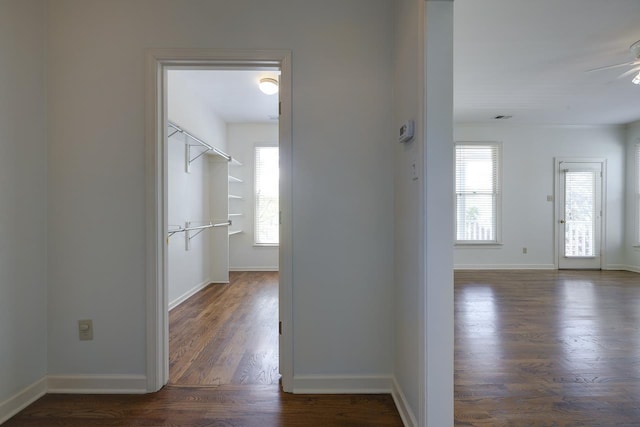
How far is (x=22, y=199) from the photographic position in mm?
1803

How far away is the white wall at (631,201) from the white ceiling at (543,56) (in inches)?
34.1

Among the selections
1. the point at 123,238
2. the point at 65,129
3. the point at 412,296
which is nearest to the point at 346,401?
the point at 412,296

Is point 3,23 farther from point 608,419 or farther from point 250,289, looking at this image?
point 608,419

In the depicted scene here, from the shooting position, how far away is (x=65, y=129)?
1943 millimetres

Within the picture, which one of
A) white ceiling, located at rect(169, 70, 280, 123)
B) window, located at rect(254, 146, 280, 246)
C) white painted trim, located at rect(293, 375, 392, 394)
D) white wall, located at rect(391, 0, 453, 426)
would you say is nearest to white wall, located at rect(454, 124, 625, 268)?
window, located at rect(254, 146, 280, 246)

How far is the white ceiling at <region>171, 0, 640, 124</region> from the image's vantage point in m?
2.58

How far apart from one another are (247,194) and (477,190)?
4.18 m

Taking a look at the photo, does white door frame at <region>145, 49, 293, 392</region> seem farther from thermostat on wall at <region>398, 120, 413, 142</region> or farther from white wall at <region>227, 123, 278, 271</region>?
white wall at <region>227, 123, 278, 271</region>

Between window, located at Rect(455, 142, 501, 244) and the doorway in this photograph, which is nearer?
the doorway

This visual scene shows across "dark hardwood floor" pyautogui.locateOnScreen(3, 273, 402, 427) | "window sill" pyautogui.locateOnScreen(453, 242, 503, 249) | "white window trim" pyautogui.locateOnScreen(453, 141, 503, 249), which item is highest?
"white window trim" pyautogui.locateOnScreen(453, 141, 503, 249)

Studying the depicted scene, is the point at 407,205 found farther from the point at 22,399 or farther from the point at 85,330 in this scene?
the point at 22,399

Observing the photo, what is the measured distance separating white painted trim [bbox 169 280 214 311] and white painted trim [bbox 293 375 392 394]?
2.22 m

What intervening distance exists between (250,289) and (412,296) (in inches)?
130

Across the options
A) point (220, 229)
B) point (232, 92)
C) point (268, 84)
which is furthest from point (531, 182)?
point (220, 229)
